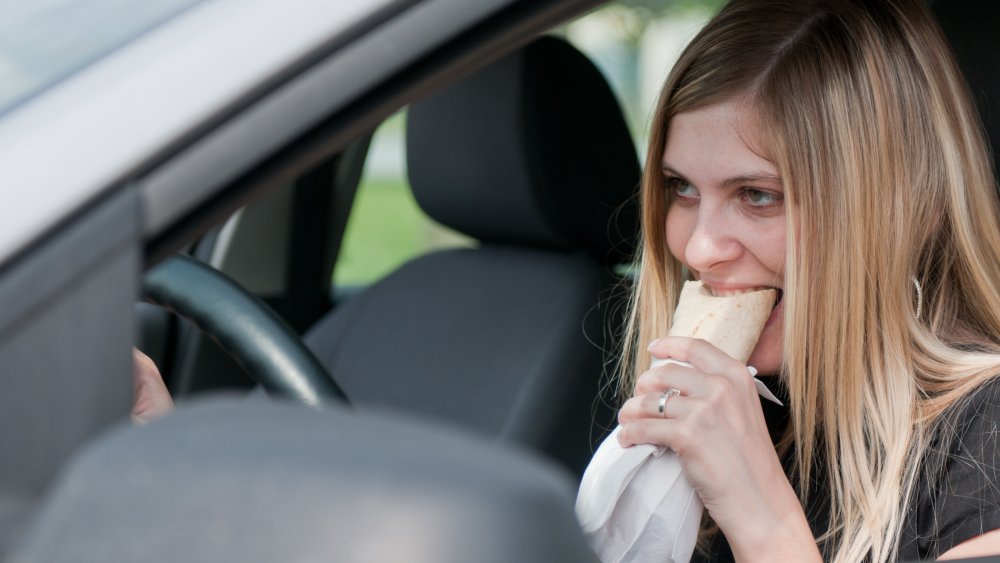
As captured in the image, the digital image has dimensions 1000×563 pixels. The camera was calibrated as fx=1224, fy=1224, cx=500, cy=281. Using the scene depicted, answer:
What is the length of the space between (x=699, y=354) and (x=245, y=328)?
0.52 metres

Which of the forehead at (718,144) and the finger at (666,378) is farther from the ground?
the forehead at (718,144)

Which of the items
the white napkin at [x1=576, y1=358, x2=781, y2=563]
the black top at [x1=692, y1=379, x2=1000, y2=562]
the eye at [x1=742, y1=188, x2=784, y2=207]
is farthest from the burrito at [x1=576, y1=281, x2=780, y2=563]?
the eye at [x1=742, y1=188, x2=784, y2=207]

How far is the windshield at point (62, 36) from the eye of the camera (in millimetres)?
801

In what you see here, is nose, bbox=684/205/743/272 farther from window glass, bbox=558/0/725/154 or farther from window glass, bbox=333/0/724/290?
window glass, bbox=333/0/724/290

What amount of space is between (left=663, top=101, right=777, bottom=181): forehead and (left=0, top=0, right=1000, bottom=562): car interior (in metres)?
0.37

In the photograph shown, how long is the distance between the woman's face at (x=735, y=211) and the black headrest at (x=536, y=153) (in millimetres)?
582

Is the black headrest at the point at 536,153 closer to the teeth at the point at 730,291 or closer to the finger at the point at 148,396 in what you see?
the teeth at the point at 730,291

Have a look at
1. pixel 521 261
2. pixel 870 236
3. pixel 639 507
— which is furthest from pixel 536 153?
pixel 639 507

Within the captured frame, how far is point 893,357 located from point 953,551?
0.81 ft

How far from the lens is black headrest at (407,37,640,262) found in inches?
81.8

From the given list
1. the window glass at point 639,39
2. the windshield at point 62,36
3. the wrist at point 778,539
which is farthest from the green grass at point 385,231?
the windshield at point 62,36

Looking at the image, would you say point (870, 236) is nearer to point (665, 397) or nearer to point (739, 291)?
point (739, 291)

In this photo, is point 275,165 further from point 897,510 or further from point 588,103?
point 588,103

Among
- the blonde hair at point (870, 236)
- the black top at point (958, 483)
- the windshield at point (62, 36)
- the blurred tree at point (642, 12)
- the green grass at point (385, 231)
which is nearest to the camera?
the windshield at point (62, 36)
